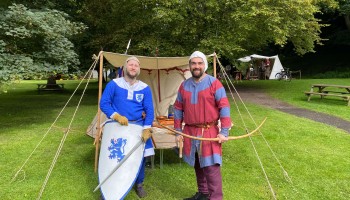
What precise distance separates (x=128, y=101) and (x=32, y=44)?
462 centimetres

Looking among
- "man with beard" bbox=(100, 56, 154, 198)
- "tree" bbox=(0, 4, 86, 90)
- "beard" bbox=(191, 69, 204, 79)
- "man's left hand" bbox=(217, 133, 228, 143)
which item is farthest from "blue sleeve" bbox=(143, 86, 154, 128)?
"tree" bbox=(0, 4, 86, 90)

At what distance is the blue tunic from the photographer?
3.54m

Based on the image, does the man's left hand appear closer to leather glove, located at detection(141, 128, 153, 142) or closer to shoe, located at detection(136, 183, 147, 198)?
leather glove, located at detection(141, 128, 153, 142)

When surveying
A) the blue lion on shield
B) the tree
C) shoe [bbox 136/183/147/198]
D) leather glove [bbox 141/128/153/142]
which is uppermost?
the tree

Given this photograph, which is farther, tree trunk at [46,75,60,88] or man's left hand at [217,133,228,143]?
tree trunk at [46,75,60,88]

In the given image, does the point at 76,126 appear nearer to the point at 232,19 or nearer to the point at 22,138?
the point at 22,138

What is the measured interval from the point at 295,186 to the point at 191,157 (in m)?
1.66

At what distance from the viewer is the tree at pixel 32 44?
6.54 metres

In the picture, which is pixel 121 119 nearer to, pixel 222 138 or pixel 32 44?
pixel 222 138

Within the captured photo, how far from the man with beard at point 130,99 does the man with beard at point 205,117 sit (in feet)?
1.47

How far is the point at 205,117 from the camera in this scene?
10.6ft

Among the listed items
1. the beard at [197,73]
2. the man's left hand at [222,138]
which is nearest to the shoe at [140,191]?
the man's left hand at [222,138]

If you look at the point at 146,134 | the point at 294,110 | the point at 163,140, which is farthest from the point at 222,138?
the point at 294,110

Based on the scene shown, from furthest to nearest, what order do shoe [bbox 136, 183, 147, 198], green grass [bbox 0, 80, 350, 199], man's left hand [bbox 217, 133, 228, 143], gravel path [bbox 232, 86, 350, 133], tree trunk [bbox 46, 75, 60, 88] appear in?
tree trunk [bbox 46, 75, 60, 88] → gravel path [bbox 232, 86, 350, 133] → green grass [bbox 0, 80, 350, 199] → shoe [bbox 136, 183, 147, 198] → man's left hand [bbox 217, 133, 228, 143]
